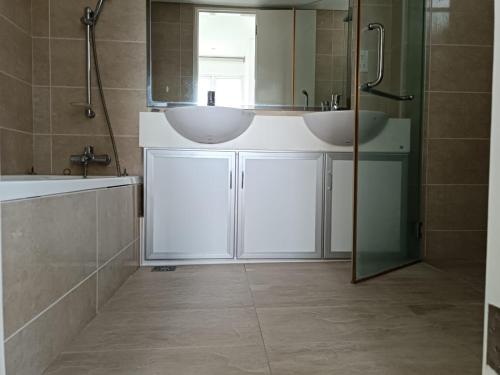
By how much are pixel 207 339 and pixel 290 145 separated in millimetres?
1249

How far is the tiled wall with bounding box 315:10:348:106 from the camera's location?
2.35 metres

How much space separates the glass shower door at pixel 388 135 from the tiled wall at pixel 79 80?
4.18 feet

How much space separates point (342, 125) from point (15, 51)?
178cm

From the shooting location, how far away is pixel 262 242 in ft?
7.06

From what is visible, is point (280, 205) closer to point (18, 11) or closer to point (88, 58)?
point (88, 58)

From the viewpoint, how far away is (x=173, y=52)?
2260 millimetres

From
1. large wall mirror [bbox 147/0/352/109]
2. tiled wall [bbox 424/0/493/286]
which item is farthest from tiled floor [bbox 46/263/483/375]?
large wall mirror [bbox 147/0/352/109]

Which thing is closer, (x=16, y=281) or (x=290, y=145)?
(x=16, y=281)

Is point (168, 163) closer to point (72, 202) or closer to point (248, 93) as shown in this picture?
point (248, 93)

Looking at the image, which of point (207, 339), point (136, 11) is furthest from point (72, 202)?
point (136, 11)

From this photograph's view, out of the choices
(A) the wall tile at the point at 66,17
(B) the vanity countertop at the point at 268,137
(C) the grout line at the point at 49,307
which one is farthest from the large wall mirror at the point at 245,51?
(C) the grout line at the point at 49,307

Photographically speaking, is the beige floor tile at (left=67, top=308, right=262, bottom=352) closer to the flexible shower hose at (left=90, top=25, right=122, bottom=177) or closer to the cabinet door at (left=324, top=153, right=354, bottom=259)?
the cabinet door at (left=324, top=153, right=354, bottom=259)

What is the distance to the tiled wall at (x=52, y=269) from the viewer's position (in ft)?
2.67

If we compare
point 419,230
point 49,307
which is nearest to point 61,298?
point 49,307
